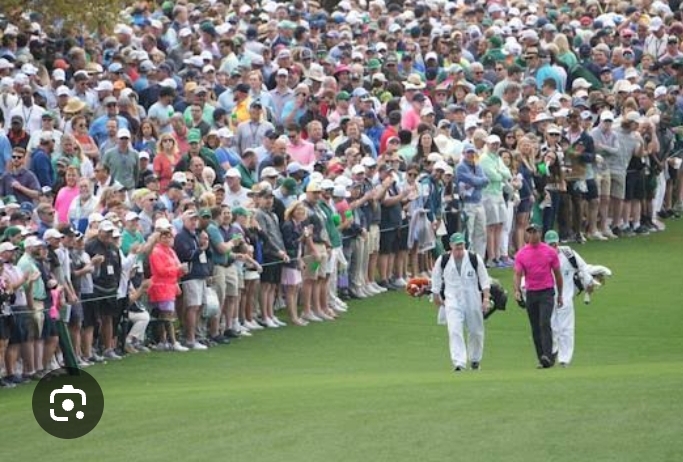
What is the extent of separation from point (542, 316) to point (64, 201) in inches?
275

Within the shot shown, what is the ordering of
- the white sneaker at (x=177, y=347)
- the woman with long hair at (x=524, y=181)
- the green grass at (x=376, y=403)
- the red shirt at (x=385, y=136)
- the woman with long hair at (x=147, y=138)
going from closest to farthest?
the green grass at (x=376, y=403) < the white sneaker at (x=177, y=347) < the woman with long hair at (x=147, y=138) < the red shirt at (x=385, y=136) < the woman with long hair at (x=524, y=181)

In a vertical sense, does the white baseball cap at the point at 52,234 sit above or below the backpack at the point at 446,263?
above

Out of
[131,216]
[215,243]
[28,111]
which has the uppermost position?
[28,111]

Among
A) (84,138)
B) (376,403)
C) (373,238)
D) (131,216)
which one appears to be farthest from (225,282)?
(376,403)

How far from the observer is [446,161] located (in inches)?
1403

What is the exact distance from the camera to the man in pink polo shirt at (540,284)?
88.9 feet

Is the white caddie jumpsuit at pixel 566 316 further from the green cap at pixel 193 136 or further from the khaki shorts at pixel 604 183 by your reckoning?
the khaki shorts at pixel 604 183

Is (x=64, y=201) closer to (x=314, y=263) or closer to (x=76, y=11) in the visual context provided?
(x=314, y=263)

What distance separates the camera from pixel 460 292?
27125 mm

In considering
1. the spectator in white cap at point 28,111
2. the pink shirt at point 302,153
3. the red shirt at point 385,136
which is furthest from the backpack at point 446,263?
the red shirt at point 385,136

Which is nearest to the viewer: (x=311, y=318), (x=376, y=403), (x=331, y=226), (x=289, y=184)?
(x=376, y=403)

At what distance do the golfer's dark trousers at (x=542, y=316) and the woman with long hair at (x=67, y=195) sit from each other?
662 centimetres

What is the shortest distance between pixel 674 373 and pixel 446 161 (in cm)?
1179

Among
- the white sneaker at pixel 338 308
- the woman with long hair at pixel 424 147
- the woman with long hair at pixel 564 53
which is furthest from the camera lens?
the woman with long hair at pixel 564 53
